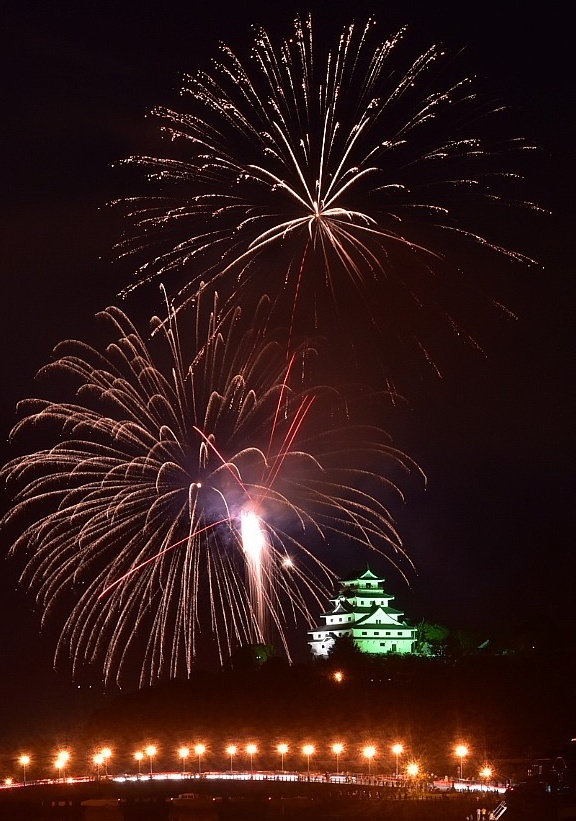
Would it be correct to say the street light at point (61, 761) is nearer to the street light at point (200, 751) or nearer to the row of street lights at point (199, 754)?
the row of street lights at point (199, 754)

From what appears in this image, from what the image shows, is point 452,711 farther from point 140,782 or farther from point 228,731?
point 140,782

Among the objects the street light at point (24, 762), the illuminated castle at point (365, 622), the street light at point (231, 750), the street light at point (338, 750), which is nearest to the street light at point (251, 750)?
the street light at point (231, 750)

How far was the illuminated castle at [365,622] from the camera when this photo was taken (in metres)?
86.9

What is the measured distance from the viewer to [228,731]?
172 ft

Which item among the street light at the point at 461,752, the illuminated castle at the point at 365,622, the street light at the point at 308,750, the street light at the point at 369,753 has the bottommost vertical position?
the street light at the point at 461,752

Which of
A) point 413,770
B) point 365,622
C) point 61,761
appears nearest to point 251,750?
point 61,761

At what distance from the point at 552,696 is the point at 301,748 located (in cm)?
1101

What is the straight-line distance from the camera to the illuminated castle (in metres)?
86.9

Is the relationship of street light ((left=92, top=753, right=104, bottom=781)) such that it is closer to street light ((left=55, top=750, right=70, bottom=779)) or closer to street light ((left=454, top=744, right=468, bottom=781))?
street light ((left=55, top=750, right=70, bottom=779))

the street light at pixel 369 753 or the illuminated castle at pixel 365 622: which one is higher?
the illuminated castle at pixel 365 622

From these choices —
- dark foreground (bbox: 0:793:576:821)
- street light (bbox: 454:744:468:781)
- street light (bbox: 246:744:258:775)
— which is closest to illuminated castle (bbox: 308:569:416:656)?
street light (bbox: 246:744:258:775)

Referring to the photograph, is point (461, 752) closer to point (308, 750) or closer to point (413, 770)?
point (413, 770)

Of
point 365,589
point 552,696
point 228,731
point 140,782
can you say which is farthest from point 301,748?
point 365,589

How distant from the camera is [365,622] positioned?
8769 cm
